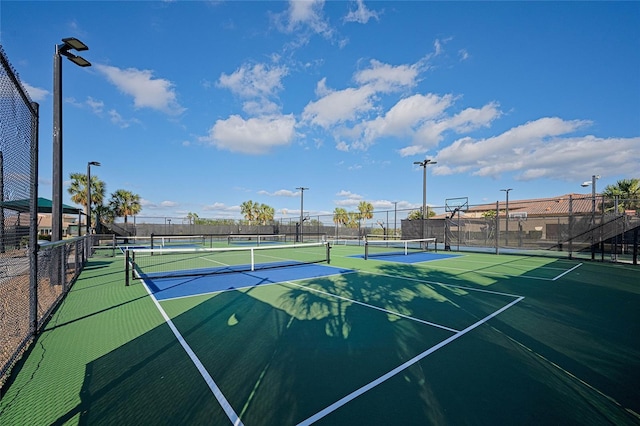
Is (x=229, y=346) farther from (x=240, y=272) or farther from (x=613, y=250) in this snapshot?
(x=613, y=250)

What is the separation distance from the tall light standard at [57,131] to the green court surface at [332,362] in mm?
2497

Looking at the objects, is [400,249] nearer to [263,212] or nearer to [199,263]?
[199,263]

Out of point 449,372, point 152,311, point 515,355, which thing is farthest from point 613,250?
point 152,311

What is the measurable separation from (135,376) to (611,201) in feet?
74.0

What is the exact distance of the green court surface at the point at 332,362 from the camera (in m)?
2.76

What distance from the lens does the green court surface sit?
276 cm

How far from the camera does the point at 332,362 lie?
3.73 meters

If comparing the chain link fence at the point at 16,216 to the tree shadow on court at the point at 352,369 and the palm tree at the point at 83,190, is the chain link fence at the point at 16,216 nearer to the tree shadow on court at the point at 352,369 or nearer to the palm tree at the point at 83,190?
the tree shadow on court at the point at 352,369

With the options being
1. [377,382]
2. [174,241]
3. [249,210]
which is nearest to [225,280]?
[377,382]

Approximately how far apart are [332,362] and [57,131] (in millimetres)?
9597

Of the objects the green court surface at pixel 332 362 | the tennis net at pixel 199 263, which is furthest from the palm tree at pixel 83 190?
the green court surface at pixel 332 362

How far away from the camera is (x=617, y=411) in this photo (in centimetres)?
277

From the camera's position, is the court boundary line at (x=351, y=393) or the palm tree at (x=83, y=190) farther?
the palm tree at (x=83, y=190)

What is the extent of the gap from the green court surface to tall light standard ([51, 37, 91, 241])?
2497 mm
